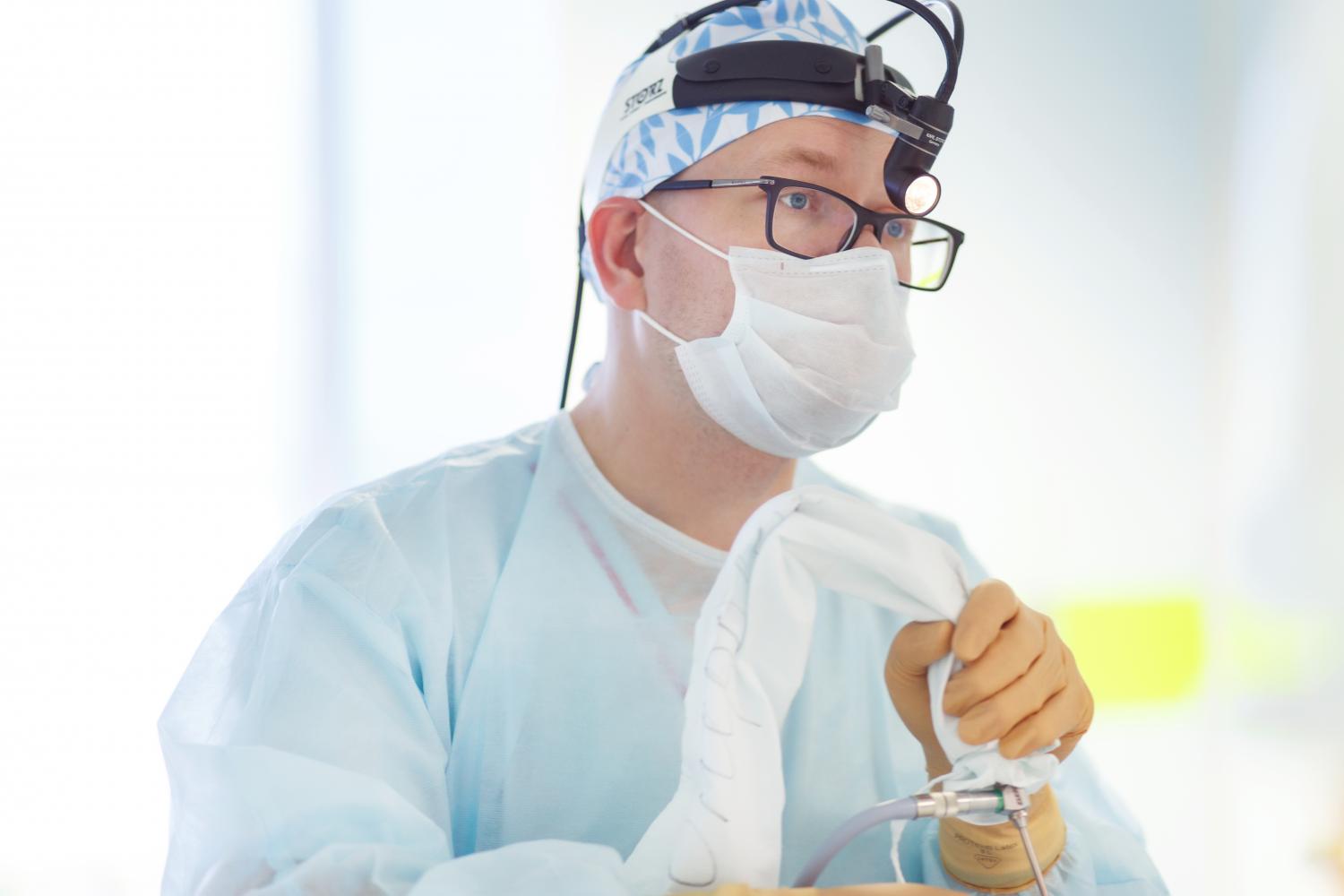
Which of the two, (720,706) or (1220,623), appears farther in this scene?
(1220,623)

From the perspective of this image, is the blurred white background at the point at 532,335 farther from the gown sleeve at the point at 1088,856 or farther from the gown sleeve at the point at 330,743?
the gown sleeve at the point at 1088,856

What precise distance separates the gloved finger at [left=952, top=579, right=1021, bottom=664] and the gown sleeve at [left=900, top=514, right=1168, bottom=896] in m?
0.24

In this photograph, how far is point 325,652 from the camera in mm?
1021

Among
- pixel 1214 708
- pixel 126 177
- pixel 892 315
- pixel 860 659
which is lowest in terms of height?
pixel 1214 708

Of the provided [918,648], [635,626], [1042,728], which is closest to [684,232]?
[635,626]

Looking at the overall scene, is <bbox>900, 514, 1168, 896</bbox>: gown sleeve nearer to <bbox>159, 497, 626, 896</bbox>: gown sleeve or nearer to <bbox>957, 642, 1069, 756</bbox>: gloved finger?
<bbox>957, 642, 1069, 756</bbox>: gloved finger

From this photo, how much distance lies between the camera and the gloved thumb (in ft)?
3.17

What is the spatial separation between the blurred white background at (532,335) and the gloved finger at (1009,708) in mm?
1176

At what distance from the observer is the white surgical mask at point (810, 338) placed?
121 cm

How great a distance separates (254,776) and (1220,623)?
6.40ft

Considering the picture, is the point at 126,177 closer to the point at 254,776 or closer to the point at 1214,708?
the point at 254,776

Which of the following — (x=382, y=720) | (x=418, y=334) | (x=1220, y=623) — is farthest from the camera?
(x=1220, y=623)

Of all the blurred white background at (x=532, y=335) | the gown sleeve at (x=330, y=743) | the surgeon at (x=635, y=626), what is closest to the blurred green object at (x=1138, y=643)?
the blurred white background at (x=532, y=335)

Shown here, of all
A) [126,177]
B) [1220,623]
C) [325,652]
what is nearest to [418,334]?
[126,177]
